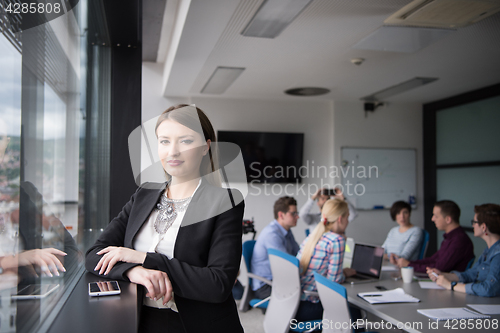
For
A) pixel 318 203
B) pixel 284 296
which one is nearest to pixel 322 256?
pixel 284 296

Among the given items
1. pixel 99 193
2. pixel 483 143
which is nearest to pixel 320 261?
pixel 99 193

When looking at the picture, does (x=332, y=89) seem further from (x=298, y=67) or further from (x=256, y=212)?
(x=256, y=212)

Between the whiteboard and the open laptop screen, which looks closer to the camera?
the open laptop screen

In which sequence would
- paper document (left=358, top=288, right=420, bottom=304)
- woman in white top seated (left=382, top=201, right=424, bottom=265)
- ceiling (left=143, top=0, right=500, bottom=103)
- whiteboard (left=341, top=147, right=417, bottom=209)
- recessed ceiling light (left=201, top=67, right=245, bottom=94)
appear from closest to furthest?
paper document (left=358, top=288, right=420, bottom=304)
ceiling (left=143, top=0, right=500, bottom=103)
woman in white top seated (left=382, top=201, right=424, bottom=265)
recessed ceiling light (left=201, top=67, right=245, bottom=94)
whiteboard (left=341, top=147, right=417, bottom=209)

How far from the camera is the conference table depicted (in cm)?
194

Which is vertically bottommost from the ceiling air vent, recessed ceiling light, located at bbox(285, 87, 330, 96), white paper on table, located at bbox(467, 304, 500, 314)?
white paper on table, located at bbox(467, 304, 500, 314)

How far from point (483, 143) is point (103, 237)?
5.27m

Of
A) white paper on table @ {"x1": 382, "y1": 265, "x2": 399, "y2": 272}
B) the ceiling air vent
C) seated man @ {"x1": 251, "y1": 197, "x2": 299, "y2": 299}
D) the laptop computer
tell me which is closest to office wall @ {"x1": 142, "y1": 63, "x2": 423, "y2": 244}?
seated man @ {"x1": 251, "y1": 197, "x2": 299, "y2": 299}

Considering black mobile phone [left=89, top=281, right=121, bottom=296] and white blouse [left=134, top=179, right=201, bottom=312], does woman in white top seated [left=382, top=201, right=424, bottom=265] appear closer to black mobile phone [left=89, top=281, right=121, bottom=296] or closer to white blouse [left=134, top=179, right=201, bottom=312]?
white blouse [left=134, top=179, right=201, bottom=312]

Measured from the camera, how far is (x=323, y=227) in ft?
9.31

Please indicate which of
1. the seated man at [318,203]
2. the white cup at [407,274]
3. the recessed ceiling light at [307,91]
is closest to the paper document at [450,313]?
the white cup at [407,274]

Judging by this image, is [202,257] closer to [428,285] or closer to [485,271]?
[428,285]

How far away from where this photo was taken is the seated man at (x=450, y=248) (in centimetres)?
325

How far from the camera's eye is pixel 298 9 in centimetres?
245
